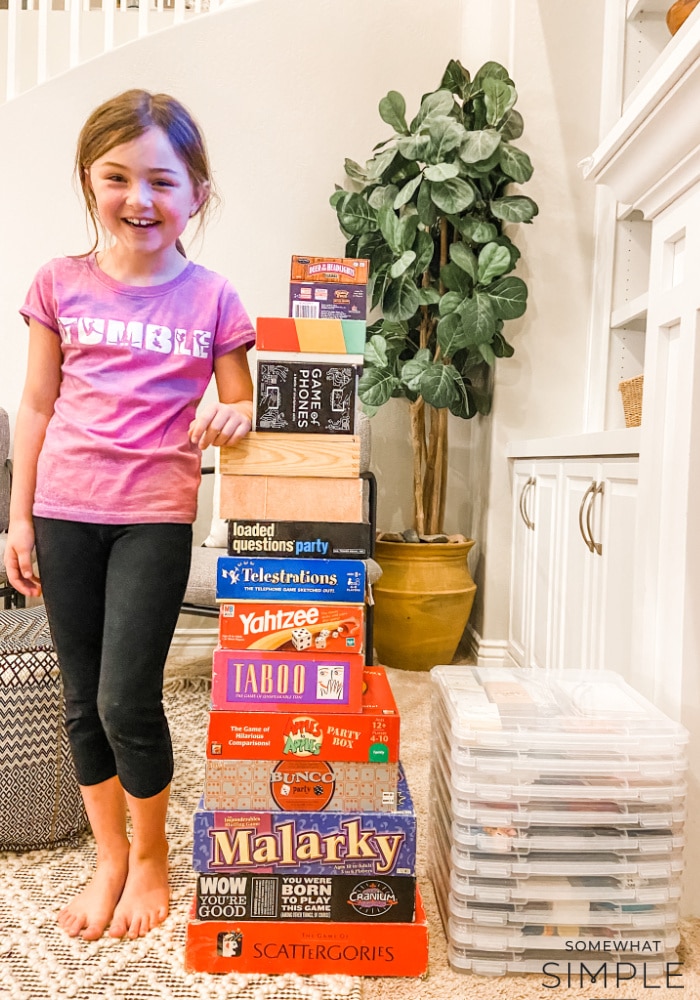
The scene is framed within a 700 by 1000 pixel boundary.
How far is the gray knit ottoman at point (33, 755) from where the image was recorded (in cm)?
139

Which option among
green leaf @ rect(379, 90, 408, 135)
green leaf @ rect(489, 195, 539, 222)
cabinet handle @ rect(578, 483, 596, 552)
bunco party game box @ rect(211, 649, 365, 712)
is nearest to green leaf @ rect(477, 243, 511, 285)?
green leaf @ rect(489, 195, 539, 222)

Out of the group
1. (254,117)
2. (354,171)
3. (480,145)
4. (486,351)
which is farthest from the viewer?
(254,117)

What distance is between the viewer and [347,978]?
3.54 feet

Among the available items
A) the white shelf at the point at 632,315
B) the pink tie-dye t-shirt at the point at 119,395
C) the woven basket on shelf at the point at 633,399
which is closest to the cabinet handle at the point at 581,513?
the woven basket on shelf at the point at 633,399

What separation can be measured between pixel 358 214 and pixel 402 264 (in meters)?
0.32

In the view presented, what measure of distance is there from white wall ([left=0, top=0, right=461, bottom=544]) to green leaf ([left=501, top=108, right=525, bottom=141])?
0.62 metres

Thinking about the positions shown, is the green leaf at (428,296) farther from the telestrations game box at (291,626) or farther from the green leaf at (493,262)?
the telestrations game box at (291,626)

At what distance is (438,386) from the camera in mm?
2520

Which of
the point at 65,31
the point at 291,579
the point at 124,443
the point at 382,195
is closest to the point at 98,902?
the point at 291,579

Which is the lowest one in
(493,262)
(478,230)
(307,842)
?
(307,842)

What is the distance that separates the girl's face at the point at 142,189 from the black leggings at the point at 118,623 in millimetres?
444

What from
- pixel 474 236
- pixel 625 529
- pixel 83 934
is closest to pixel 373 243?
pixel 474 236

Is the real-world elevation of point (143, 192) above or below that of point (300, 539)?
above

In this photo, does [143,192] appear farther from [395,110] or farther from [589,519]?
[395,110]
